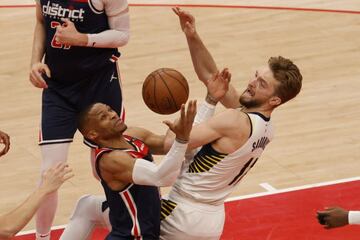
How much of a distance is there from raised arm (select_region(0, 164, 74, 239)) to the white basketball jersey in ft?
4.08

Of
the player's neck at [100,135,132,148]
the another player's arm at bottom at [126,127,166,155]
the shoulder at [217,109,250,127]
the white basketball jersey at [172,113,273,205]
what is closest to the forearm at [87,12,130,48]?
the another player's arm at bottom at [126,127,166,155]

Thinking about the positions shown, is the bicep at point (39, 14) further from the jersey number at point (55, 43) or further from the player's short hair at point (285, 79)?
the player's short hair at point (285, 79)

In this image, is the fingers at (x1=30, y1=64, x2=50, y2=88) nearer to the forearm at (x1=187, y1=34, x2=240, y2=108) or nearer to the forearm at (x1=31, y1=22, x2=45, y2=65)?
the forearm at (x1=31, y1=22, x2=45, y2=65)

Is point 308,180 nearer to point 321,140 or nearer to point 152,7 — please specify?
point 321,140

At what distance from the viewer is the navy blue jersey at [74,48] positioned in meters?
8.27

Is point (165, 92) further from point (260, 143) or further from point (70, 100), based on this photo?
point (70, 100)

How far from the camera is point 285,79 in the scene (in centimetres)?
741

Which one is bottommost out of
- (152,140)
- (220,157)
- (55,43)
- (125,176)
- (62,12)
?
(152,140)

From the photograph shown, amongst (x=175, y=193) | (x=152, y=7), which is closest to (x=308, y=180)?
(x=175, y=193)

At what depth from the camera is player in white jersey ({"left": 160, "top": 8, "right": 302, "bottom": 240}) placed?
7277mm

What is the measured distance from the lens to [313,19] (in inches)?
583

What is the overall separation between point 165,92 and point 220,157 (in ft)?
2.36

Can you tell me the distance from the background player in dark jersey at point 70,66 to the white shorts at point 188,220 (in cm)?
131

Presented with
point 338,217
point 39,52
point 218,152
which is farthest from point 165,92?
point 338,217
